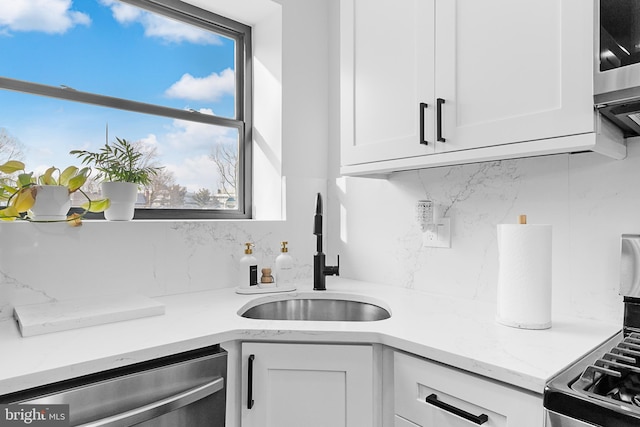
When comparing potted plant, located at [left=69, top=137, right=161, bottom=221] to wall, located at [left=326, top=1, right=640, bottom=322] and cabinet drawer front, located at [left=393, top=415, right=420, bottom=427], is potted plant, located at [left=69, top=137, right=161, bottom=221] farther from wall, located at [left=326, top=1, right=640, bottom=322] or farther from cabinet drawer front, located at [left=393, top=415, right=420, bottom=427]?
cabinet drawer front, located at [left=393, top=415, right=420, bottom=427]

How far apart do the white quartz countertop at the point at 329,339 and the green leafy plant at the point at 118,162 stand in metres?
0.54

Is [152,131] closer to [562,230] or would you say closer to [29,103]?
[29,103]

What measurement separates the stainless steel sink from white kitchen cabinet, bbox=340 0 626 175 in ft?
1.81

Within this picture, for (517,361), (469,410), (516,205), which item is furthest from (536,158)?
(469,410)

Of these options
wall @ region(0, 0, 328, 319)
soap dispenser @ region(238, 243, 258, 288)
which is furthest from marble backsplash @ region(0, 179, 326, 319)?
soap dispenser @ region(238, 243, 258, 288)

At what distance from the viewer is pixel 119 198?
1.58 metres

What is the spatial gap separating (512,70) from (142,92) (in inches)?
61.1

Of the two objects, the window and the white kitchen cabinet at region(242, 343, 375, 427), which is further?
the window

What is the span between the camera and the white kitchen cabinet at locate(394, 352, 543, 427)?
2.99ft

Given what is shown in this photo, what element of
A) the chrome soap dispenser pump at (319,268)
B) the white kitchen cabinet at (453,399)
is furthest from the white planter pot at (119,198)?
the white kitchen cabinet at (453,399)

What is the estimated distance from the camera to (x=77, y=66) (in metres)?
1.74

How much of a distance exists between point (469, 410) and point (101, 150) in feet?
5.47

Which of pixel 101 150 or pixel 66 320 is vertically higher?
pixel 101 150

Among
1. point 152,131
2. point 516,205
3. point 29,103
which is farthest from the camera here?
point 152,131
